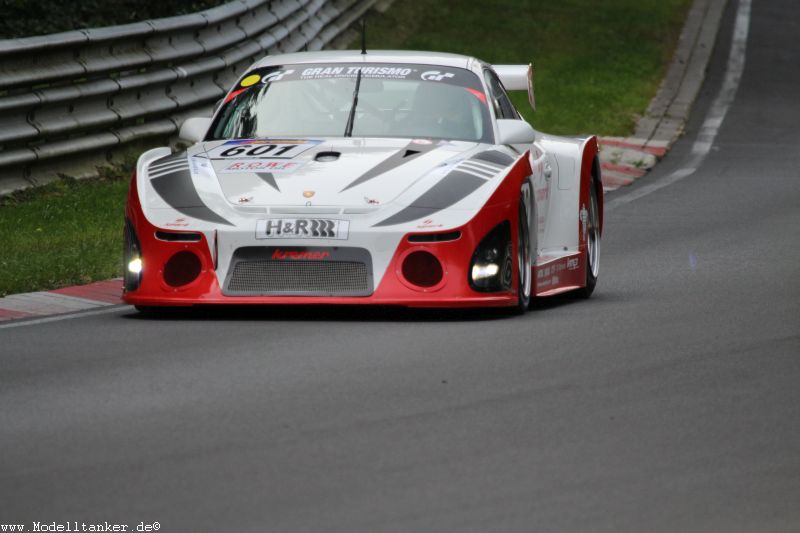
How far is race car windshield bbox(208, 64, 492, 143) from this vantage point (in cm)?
1014

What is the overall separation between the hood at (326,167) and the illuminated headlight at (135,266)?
1.84 ft

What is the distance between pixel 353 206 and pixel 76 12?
13.8 metres

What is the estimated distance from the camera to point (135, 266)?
9258 millimetres

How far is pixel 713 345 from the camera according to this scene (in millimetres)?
8469

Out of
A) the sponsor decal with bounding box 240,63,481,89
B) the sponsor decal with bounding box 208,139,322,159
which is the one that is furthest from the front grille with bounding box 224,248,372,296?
the sponsor decal with bounding box 240,63,481,89

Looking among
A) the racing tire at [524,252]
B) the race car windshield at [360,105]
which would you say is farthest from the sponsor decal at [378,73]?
the racing tire at [524,252]

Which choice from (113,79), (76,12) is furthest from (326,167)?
(76,12)

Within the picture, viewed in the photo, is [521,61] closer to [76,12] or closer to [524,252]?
[76,12]

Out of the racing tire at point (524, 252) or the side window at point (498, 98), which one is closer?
the racing tire at point (524, 252)

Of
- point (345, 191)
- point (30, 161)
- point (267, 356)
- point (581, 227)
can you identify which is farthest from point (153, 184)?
point (30, 161)

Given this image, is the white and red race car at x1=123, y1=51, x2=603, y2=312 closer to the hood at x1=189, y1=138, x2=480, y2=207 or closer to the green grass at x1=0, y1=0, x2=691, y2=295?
the hood at x1=189, y1=138, x2=480, y2=207

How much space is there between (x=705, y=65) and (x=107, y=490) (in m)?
24.9

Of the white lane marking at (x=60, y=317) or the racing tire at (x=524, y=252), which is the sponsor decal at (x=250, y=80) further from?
the racing tire at (x=524, y=252)

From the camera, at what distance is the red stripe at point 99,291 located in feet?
33.9
